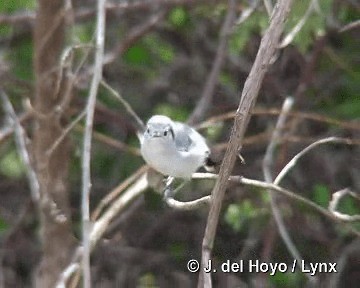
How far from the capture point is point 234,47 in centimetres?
298

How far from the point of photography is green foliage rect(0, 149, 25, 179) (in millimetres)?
3430

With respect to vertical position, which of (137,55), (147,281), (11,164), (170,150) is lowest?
(170,150)

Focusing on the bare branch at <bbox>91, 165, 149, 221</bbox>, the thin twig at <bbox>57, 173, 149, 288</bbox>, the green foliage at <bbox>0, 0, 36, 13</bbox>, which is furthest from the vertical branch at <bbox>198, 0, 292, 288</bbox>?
the green foliage at <bbox>0, 0, 36, 13</bbox>

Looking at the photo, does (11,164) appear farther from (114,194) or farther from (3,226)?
(114,194)

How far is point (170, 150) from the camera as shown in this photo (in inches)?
87.0

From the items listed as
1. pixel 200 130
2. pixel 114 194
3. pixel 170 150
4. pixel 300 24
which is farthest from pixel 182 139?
pixel 200 130

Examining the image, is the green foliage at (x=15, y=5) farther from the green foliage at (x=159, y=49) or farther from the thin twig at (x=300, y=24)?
the thin twig at (x=300, y=24)

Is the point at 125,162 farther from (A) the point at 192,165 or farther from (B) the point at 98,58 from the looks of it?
(B) the point at 98,58

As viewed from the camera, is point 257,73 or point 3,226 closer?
point 257,73

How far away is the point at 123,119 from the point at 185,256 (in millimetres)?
684

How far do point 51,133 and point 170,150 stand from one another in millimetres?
633

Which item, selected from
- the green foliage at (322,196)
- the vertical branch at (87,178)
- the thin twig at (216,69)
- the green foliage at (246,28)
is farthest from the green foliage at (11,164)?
the vertical branch at (87,178)

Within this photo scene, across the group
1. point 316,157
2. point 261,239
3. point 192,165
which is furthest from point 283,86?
point 192,165

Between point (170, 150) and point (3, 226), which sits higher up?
point (3, 226)
